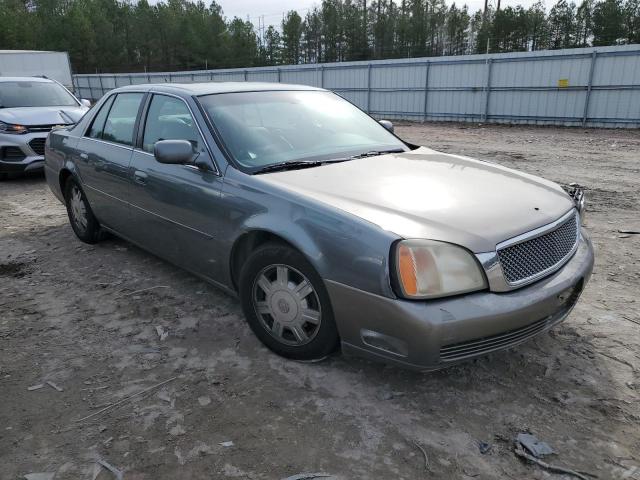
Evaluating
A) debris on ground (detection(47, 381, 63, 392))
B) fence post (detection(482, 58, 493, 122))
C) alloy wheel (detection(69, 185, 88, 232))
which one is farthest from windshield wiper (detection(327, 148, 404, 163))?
fence post (detection(482, 58, 493, 122))

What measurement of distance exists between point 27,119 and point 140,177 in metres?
5.72

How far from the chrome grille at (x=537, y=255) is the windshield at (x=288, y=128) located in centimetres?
143

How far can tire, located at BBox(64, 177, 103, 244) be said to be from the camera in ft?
16.8

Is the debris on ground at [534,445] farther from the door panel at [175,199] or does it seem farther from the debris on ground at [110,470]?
the door panel at [175,199]

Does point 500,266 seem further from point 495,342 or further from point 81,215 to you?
point 81,215

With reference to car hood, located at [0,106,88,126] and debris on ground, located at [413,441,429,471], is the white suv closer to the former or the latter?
car hood, located at [0,106,88,126]

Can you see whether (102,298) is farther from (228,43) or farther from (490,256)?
(228,43)

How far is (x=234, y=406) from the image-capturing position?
2676 millimetres

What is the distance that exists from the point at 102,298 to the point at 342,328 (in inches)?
90.4

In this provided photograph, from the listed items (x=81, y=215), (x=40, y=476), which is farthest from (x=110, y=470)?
(x=81, y=215)

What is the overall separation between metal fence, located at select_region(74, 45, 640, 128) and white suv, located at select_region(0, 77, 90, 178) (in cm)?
1460

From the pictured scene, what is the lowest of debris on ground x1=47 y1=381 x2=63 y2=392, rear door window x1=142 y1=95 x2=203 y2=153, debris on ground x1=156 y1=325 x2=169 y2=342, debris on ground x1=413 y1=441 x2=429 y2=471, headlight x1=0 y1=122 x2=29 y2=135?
debris on ground x1=47 y1=381 x2=63 y2=392

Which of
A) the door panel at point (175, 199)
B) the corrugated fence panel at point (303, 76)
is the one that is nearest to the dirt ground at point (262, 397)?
the door panel at point (175, 199)

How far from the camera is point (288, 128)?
3688 mm
